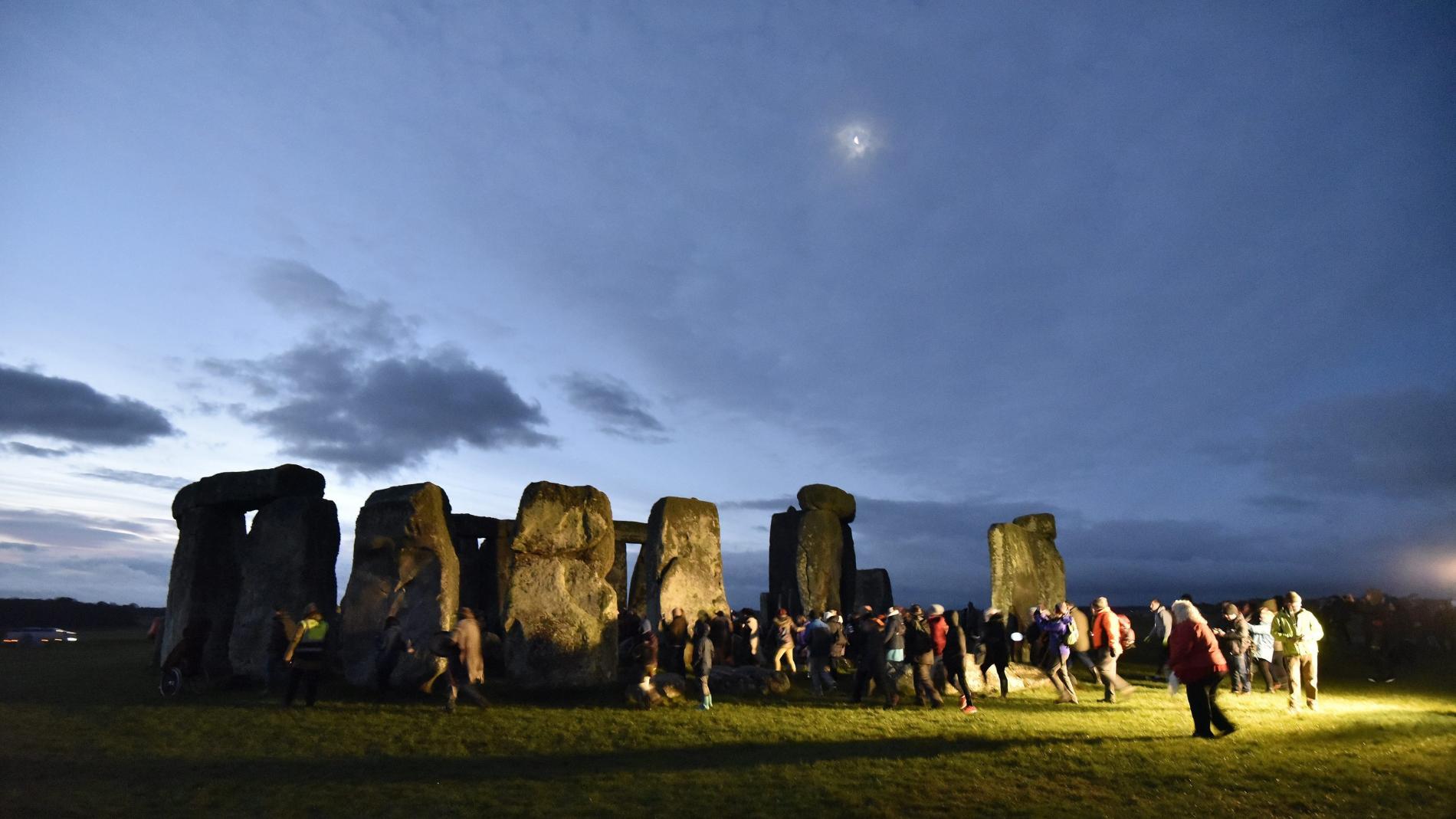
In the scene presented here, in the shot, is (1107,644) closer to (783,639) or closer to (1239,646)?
(1239,646)

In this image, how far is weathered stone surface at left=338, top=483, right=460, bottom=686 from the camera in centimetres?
1423

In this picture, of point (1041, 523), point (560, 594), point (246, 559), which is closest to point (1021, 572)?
point (1041, 523)

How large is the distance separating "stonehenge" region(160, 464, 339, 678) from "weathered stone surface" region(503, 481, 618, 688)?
3876 mm

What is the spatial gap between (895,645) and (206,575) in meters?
12.9

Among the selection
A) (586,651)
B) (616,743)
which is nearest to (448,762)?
(616,743)

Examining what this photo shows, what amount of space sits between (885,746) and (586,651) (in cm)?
609

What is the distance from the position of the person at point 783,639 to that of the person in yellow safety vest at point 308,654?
8020 mm

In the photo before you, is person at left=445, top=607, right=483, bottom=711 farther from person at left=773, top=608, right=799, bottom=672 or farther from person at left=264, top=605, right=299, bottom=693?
person at left=773, top=608, right=799, bottom=672

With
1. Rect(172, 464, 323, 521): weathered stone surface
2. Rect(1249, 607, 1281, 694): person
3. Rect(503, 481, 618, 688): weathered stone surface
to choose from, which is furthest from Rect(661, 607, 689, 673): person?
Rect(1249, 607, 1281, 694): person

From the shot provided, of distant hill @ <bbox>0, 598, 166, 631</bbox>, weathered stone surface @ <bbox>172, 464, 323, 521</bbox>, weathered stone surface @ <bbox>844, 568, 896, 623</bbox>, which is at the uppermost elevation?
weathered stone surface @ <bbox>172, 464, 323, 521</bbox>

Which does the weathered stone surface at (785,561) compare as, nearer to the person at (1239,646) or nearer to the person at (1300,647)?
the person at (1239,646)

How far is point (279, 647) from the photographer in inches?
497

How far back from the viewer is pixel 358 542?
48.6 feet

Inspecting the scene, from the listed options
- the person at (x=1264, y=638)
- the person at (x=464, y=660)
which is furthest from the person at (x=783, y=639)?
the person at (x=1264, y=638)
